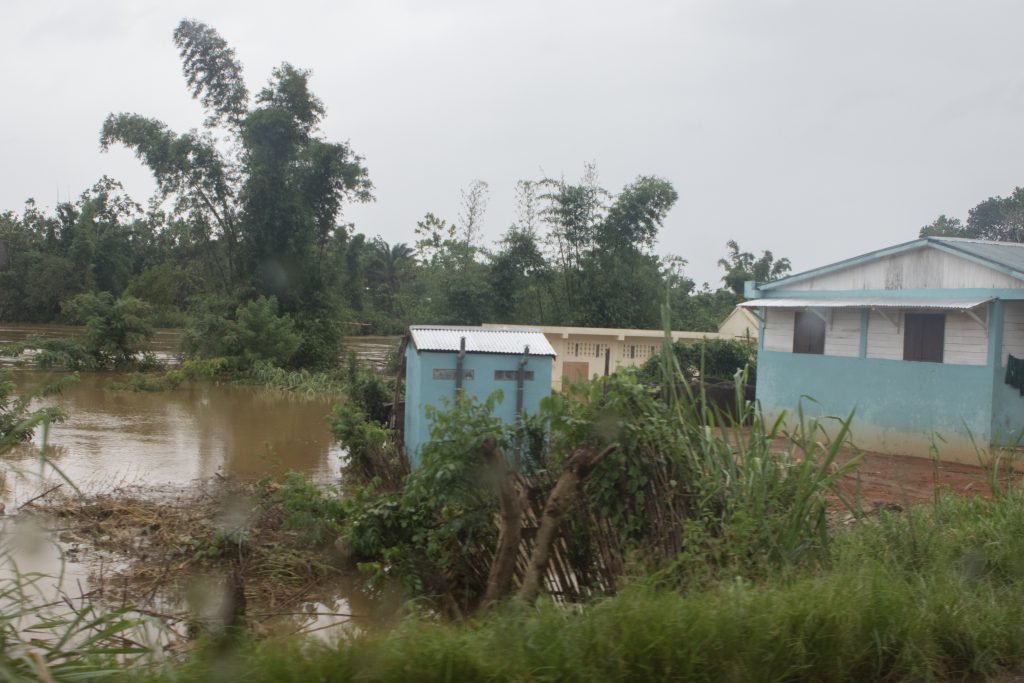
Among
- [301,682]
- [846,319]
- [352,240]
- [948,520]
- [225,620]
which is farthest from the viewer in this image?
[352,240]

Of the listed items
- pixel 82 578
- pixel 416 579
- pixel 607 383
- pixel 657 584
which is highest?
pixel 607 383

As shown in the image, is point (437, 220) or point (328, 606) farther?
point (437, 220)

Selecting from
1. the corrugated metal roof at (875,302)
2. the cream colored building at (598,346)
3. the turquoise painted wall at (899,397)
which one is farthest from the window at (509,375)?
the cream colored building at (598,346)

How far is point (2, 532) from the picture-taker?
11.0 ft

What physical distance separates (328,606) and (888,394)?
12.1 m

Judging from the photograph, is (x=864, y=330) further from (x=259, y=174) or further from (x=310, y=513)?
(x=259, y=174)

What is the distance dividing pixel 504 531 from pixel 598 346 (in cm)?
2129

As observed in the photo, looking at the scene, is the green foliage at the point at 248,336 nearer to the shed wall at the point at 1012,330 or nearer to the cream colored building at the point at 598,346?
the cream colored building at the point at 598,346

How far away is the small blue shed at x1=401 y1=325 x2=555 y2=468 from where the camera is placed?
12.3m

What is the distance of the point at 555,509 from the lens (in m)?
5.00

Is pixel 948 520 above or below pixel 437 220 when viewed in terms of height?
below

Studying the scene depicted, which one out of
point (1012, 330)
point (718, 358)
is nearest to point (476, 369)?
point (1012, 330)

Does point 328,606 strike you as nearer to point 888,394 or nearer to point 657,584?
point 657,584

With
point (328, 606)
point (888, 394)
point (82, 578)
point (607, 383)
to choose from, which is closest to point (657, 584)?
point (607, 383)
